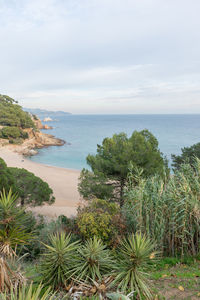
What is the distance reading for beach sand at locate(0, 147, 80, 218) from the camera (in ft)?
50.7

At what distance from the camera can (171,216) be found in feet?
19.4

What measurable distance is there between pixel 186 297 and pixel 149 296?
77 cm

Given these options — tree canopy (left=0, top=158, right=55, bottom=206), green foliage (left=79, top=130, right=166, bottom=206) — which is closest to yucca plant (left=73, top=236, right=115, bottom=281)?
green foliage (left=79, top=130, right=166, bottom=206)

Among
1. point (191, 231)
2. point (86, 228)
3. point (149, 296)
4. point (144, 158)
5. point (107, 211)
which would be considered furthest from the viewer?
point (144, 158)

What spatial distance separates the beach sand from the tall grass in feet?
26.9

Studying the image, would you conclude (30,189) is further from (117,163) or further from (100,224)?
(100,224)

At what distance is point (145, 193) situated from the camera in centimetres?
625

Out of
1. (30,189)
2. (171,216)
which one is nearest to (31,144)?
(30,189)

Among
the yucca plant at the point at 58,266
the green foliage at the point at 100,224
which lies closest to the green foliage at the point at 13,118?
the green foliage at the point at 100,224

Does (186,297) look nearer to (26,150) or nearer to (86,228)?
(86,228)

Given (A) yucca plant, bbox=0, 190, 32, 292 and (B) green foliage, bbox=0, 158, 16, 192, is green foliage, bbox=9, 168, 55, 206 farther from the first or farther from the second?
(A) yucca plant, bbox=0, 190, 32, 292

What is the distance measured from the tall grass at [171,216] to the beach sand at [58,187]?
8.19 m

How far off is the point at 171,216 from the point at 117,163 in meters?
4.91

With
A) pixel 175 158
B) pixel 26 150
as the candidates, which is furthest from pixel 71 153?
pixel 175 158
